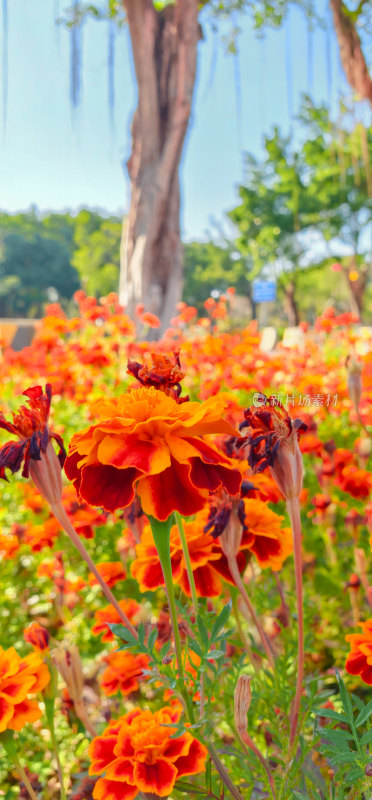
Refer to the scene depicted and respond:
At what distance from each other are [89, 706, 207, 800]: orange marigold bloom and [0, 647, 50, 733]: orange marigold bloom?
92 millimetres

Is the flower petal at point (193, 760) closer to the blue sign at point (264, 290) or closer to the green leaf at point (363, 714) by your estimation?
the green leaf at point (363, 714)

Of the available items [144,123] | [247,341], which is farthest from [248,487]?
[144,123]

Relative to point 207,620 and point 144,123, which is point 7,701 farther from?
point 144,123

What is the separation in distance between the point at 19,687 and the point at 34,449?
0.31m

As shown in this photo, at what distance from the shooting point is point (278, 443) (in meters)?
0.53

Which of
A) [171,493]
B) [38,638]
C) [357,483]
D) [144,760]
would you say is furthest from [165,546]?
[357,483]

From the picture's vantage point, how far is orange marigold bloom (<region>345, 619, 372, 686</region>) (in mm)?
607

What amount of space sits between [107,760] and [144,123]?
6.84 m

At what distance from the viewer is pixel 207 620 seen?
0.69 m

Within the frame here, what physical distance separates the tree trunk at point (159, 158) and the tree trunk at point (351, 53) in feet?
7.73

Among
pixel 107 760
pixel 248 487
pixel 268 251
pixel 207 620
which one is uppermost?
pixel 268 251

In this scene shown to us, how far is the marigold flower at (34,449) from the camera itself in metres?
0.54

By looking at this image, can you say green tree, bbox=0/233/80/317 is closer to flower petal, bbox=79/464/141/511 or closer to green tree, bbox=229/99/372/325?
green tree, bbox=229/99/372/325

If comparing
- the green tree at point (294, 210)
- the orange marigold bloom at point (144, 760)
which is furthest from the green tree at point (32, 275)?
the orange marigold bloom at point (144, 760)
